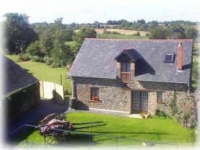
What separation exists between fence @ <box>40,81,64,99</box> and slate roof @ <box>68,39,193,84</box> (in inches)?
118

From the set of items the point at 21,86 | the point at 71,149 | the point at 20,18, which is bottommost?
the point at 71,149

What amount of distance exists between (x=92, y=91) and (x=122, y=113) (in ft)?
9.79

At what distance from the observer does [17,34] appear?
2660 inches

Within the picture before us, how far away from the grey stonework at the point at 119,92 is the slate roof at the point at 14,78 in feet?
12.7

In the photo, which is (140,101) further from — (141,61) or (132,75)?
(141,61)

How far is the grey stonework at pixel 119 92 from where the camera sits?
24.1m

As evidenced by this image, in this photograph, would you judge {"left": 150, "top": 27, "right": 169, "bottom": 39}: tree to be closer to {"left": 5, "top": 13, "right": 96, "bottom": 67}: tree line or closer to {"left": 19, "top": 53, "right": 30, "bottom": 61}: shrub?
{"left": 5, "top": 13, "right": 96, "bottom": 67}: tree line

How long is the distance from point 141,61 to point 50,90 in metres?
8.91

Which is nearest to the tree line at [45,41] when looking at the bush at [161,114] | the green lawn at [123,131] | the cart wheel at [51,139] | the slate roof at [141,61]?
the slate roof at [141,61]

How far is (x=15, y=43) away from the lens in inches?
2672

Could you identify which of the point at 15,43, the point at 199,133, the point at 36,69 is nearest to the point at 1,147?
the point at 199,133

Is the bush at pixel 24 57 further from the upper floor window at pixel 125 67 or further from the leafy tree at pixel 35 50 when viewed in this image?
the upper floor window at pixel 125 67

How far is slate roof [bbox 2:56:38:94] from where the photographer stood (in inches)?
952

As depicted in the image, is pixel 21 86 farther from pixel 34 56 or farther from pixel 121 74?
pixel 34 56
